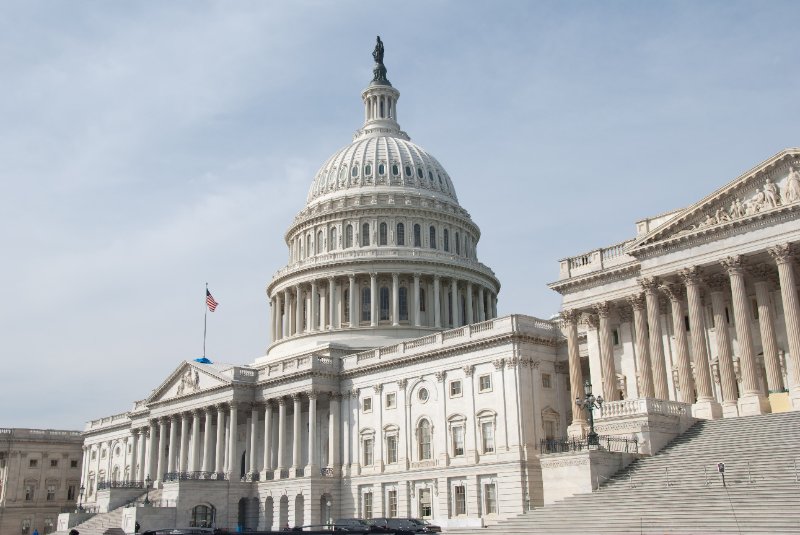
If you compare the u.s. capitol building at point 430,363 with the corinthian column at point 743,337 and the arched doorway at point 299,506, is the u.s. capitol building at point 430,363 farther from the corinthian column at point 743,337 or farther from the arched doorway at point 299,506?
the arched doorway at point 299,506

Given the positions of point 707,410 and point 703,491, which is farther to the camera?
point 707,410

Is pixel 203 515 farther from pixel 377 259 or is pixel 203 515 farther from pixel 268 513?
pixel 377 259

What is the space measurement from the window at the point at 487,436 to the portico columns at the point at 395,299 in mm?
30719

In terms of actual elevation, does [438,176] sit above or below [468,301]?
above

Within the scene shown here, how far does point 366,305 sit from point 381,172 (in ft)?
58.0

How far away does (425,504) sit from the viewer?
68250 mm

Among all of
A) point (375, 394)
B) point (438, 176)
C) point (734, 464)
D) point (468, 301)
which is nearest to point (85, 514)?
point (375, 394)

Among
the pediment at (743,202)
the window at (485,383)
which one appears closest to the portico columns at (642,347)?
the pediment at (743,202)

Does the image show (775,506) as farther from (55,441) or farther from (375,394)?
(55,441)

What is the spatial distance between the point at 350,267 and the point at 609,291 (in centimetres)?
4373

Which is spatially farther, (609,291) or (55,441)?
(55,441)

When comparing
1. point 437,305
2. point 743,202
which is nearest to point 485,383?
point 743,202

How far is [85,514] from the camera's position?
88562 mm

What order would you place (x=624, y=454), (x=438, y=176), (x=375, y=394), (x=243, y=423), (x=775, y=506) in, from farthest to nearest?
(x=438, y=176)
(x=243, y=423)
(x=375, y=394)
(x=624, y=454)
(x=775, y=506)
